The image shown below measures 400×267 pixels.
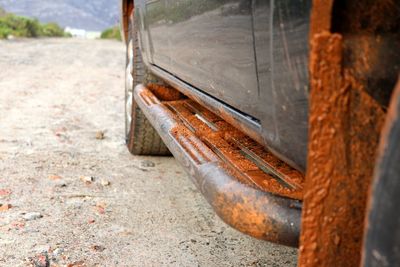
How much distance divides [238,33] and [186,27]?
25.9 inches

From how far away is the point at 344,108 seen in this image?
957 millimetres

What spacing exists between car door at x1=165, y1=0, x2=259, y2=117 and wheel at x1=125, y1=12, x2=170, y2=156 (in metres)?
1.23

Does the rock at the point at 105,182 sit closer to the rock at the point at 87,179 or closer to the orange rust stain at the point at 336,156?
the rock at the point at 87,179

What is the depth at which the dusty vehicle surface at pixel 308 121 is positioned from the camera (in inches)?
36.7

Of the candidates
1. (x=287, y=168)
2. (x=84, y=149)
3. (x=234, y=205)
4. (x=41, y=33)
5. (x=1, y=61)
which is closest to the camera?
(x=234, y=205)

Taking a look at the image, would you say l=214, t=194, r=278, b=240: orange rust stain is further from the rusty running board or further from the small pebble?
the small pebble

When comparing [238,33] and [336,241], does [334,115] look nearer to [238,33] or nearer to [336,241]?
[336,241]

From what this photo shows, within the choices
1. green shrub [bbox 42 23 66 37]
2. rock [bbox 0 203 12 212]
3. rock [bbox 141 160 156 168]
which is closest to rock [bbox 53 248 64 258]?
rock [bbox 0 203 12 212]

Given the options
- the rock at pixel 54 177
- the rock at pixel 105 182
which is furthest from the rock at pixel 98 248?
the rock at pixel 54 177

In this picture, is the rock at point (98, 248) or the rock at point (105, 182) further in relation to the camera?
the rock at point (105, 182)

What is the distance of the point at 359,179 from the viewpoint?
993 mm

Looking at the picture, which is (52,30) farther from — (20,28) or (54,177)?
(54,177)

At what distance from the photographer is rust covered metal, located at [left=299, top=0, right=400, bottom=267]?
3.07 feet

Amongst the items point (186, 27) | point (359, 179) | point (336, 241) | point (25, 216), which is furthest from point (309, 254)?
point (25, 216)
